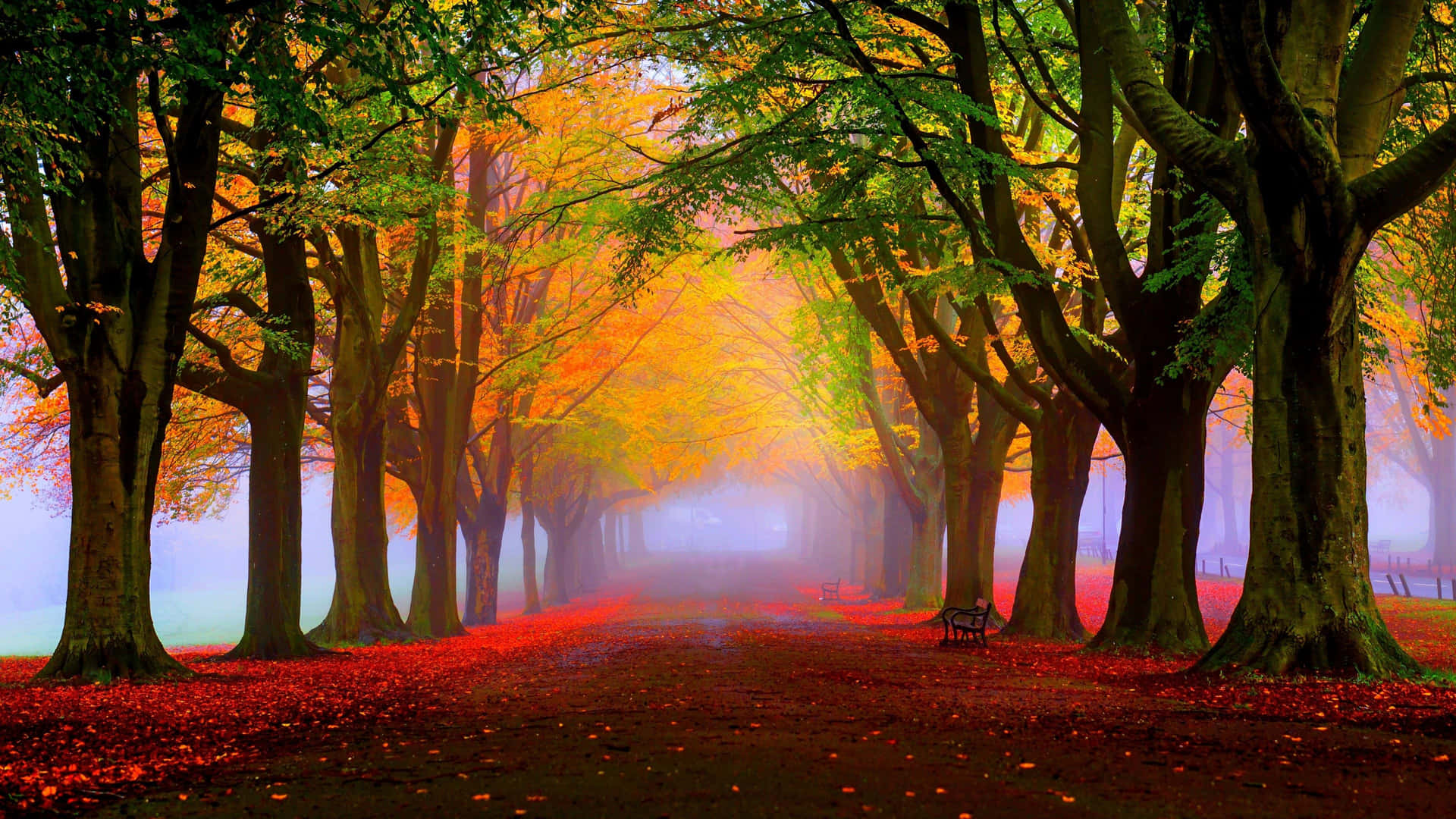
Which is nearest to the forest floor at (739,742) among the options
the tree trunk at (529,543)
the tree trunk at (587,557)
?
the tree trunk at (529,543)

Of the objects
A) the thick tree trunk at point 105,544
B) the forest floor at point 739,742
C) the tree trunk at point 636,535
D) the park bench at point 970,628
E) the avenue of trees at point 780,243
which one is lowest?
the tree trunk at point 636,535

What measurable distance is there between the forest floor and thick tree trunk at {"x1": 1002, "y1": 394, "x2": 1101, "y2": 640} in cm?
441

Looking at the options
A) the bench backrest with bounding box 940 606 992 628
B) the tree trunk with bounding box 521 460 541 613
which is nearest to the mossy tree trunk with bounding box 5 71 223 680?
the bench backrest with bounding box 940 606 992 628

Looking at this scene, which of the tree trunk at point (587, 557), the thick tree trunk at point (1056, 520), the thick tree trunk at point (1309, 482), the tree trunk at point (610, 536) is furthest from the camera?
the tree trunk at point (610, 536)

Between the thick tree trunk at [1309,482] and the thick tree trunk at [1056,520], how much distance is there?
6.65 m

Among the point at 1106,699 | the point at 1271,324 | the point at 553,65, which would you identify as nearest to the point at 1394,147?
the point at 1271,324

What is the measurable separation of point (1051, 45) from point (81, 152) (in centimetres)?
1136

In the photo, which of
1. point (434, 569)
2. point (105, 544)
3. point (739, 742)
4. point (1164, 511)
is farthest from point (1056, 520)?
point (105, 544)

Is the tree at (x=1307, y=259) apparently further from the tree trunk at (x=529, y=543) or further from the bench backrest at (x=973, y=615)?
the tree trunk at (x=529, y=543)

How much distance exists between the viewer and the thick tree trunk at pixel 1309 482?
883cm

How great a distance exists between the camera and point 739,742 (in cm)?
659

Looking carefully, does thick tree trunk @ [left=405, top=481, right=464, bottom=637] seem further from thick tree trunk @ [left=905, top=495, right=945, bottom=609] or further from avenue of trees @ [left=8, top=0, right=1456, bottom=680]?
thick tree trunk @ [left=905, top=495, right=945, bottom=609]

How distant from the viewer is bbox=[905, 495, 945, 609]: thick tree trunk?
2636cm

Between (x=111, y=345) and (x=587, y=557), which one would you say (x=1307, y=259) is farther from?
(x=587, y=557)
